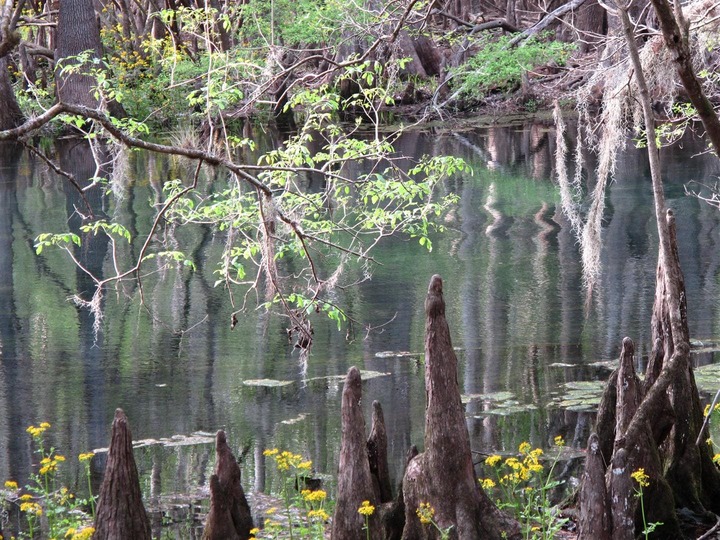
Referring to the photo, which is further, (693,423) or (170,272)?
(170,272)

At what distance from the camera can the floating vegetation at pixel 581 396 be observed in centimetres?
962

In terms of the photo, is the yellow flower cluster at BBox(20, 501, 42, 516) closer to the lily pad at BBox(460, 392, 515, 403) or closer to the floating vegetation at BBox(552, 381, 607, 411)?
the lily pad at BBox(460, 392, 515, 403)

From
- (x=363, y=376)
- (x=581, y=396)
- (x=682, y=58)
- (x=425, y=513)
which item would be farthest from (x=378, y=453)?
(x=363, y=376)

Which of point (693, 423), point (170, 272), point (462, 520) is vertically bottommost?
point (462, 520)

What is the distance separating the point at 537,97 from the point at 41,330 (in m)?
27.3

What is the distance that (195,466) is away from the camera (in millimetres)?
8586

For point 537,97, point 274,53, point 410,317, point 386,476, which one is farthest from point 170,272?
point 537,97

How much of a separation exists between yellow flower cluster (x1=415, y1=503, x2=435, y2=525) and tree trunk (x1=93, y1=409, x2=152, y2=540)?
1364 millimetres

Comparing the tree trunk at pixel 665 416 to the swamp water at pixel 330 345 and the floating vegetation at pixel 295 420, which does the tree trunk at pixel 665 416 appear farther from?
the floating vegetation at pixel 295 420

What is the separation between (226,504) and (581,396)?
4931mm

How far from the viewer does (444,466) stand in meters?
Answer: 5.31

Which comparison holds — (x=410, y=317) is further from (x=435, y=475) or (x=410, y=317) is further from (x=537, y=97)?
(x=537, y=97)

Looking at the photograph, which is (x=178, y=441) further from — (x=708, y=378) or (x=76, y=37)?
(x=76, y=37)

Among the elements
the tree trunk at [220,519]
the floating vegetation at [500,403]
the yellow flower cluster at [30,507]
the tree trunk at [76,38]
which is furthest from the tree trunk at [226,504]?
the tree trunk at [76,38]
